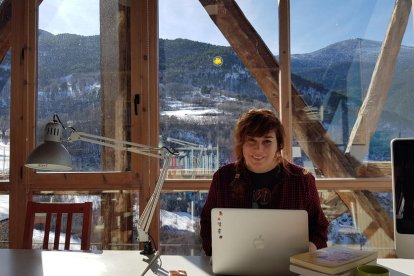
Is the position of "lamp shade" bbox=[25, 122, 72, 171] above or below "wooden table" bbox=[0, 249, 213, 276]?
above

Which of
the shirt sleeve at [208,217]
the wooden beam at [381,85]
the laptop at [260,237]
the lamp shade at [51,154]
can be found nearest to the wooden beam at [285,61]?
the wooden beam at [381,85]

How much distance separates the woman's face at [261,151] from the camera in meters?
1.79

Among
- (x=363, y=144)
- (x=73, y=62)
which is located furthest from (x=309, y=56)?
(x=73, y=62)

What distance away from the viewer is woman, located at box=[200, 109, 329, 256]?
174cm

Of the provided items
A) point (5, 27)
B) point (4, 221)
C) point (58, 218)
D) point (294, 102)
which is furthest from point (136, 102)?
point (4, 221)

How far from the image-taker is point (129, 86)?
9.20 ft

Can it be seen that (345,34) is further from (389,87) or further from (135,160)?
(135,160)

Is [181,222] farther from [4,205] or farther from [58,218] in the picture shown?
[4,205]

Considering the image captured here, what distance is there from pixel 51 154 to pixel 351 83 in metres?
2.22

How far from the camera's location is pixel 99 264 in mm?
1479

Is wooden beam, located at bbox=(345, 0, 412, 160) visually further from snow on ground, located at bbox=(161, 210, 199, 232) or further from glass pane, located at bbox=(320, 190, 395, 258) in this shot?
snow on ground, located at bbox=(161, 210, 199, 232)

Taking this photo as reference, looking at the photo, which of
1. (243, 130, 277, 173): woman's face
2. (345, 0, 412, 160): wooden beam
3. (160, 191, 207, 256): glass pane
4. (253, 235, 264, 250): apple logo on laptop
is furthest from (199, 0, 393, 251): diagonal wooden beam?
(253, 235, 264, 250): apple logo on laptop

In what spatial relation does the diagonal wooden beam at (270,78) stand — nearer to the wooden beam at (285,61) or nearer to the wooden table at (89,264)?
the wooden beam at (285,61)

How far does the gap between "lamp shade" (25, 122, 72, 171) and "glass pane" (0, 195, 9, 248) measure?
5.94 feet
